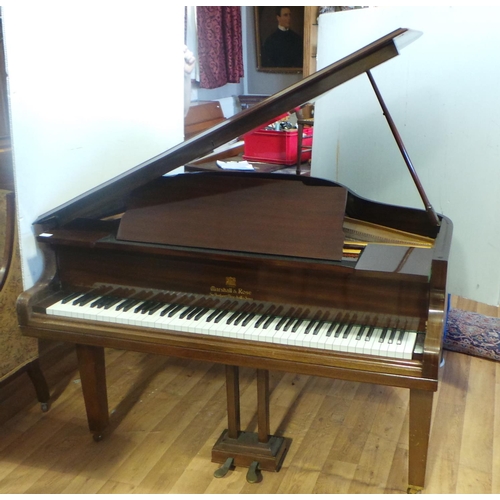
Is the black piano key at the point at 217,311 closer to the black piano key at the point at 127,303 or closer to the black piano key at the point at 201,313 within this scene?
the black piano key at the point at 201,313

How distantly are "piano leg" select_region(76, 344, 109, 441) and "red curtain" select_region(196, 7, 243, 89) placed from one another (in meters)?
4.31

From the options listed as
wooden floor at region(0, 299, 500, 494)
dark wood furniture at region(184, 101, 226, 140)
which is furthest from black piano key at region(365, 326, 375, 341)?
dark wood furniture at region(184, 101, 226, 140)

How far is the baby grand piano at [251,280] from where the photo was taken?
1.60 m

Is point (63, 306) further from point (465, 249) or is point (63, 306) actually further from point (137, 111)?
point (465, 249)

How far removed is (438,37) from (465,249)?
3.50 ft

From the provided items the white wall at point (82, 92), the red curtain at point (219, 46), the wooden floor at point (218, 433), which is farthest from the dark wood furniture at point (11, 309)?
the red curtain at point (219, 46)

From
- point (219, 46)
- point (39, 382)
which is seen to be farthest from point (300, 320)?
point (219, 46)

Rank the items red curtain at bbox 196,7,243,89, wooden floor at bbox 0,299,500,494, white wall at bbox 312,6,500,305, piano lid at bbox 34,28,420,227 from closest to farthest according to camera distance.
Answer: piano lid at bbox 34,28,420,227 → wooden floor at bbox 0,299,500,494 → white wall at bbox 312,6,500,305 → red curtain at bbox 196,7,243,89

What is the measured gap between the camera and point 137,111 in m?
2.49

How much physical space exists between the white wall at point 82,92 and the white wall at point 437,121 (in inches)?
38.5

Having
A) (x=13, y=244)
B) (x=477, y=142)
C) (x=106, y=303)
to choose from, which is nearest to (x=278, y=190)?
(x=106, y=303)

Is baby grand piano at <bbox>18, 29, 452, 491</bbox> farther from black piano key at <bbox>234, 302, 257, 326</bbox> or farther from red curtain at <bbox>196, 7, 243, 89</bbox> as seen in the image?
red curtain at <bbox>196, 7, 243, 89</bbox>

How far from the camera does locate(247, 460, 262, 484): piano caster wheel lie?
6.38 feet

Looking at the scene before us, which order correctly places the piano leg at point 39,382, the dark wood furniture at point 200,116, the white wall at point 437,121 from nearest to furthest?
1. the piano leg at point 39,382
2. the white wall at point 437,121
3. the dark wood furniture at point 200,116
